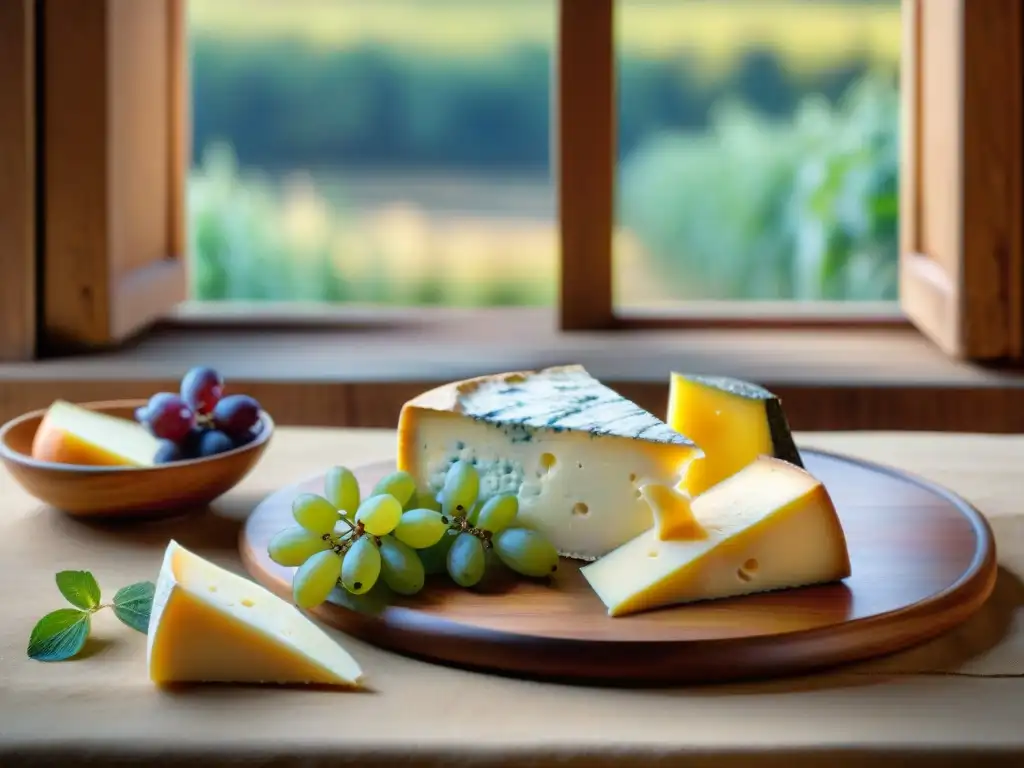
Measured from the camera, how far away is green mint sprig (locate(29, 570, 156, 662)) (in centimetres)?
71

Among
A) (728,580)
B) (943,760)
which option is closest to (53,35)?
(728,580)

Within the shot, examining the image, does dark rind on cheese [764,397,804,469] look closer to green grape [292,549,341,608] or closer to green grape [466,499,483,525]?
green grape [466,499,483,525]

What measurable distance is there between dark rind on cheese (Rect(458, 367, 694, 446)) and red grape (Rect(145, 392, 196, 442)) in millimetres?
204

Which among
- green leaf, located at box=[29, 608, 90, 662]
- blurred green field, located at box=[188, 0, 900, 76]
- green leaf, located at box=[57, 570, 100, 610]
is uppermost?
blurred green field, located at box=[188, 0, 900, 76]

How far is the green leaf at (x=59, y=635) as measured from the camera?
0.71m

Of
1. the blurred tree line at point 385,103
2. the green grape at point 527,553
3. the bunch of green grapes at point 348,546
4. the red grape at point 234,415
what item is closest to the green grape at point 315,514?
the bunch of green grapes at point 348,546

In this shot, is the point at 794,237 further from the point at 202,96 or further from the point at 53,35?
the point at 53,35

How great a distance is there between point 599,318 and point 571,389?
103 cm

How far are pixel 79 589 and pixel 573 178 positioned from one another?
130 centimetres

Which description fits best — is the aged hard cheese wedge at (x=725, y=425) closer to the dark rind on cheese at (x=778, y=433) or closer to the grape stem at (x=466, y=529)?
the dark rind on cheese at (x=778, y=433)

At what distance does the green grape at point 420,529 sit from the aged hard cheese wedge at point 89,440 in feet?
0.82

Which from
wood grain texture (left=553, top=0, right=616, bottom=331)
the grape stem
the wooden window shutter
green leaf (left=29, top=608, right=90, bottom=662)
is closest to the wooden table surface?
green leaf (left=29, top=608, right=90, bottom=662)

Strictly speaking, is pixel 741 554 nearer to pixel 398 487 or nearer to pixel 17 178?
pixel 398 487

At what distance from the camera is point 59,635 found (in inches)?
28.3
